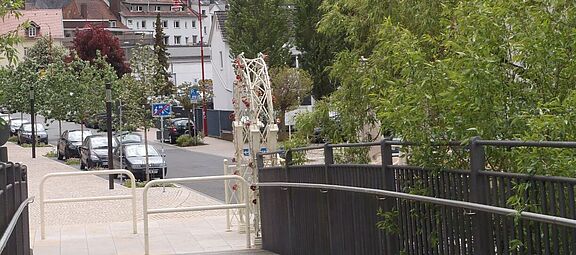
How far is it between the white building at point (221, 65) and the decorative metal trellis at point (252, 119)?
153ft

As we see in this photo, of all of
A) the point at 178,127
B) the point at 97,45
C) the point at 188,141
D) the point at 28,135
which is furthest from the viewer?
the point at 97,45

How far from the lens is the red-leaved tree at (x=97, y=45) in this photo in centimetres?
7775

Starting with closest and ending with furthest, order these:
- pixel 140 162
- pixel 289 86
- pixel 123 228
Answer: pixel 123 228 → pixel 140 162 → pixel 289 86

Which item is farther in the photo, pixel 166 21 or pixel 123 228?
pixel 166 21

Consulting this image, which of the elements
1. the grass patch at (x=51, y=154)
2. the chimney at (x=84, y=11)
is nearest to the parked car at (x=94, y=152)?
the grass patch at (x=51, y=154)

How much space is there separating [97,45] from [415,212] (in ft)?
238

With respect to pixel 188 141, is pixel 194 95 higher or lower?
higher

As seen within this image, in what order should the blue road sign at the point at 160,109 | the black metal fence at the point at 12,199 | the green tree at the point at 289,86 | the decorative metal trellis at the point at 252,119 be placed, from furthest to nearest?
1. the green tree at the point at 289,86
2. the blue road sign at the point at 160,109
3. the decorative metal trellis at the point at 252,119
4. the black metal fence at the point at 12,199

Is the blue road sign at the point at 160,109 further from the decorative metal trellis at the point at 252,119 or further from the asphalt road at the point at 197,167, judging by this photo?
the decorative metal trellis at the point at 252,119

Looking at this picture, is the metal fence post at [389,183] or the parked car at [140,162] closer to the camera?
the metal fence post at [389,183]

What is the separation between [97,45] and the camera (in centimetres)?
7831

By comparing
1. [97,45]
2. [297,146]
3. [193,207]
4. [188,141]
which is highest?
[97,45]

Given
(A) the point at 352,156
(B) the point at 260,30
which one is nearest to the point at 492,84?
(A) the point at 352,156

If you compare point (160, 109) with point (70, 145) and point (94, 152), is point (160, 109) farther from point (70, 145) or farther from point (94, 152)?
point (70, 145)
